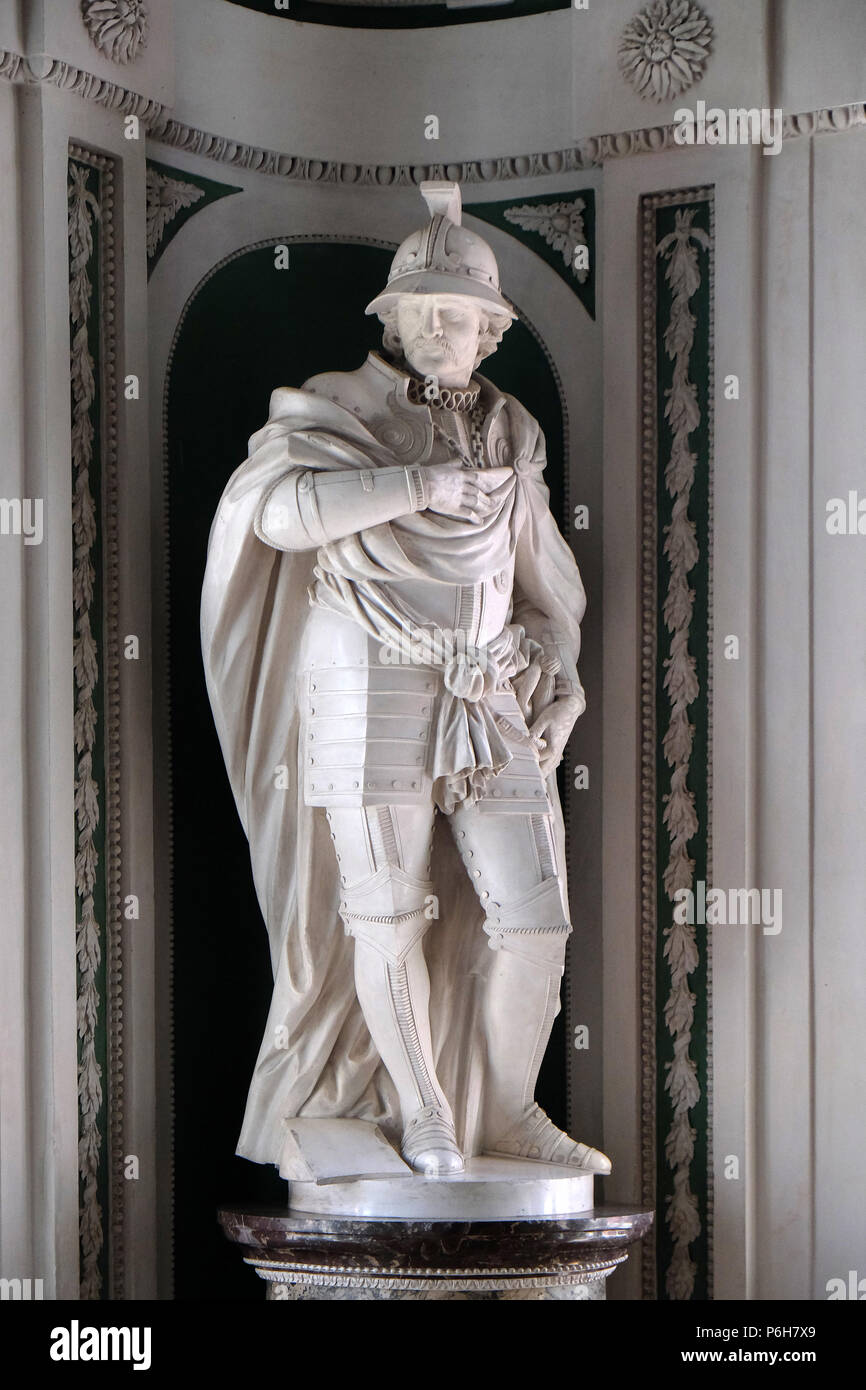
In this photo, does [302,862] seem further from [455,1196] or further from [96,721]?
[455,1196]

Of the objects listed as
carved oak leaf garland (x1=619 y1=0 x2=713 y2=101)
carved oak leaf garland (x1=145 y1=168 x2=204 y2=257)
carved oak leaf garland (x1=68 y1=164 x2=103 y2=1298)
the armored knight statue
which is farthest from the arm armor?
carved oak leaf garland (x1=619 y1=0 x2=713 y2=101)

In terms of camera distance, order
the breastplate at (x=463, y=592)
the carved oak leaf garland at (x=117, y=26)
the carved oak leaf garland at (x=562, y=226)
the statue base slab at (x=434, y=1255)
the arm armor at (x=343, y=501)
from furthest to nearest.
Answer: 1. the carved oak leaf garland at (x=562, y=226)
2. the carved oak leaf garland at (x=117, y=26)
3. the breastplate at (x=463, y=592)
4. the arm armor at (x=343, y=501)
5. the statue base slab at (x=434, y=1255)

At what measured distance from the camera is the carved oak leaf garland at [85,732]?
18.6 feet

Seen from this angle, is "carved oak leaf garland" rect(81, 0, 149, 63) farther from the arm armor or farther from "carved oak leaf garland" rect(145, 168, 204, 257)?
the arm armor

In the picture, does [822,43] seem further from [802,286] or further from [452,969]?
[452,969]

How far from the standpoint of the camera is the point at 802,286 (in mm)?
5965

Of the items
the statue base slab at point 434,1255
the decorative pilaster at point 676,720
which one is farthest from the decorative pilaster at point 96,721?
the decorative pilaster at point 676,720

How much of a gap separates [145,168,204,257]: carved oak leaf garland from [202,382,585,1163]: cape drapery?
28.0 inches

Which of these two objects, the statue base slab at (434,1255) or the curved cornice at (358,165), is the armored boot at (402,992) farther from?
the curved cornice at (358,165)

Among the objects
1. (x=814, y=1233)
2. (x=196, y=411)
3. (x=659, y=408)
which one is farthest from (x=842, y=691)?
(x=196, y=411)

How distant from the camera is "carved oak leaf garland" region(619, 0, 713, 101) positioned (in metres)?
6.06

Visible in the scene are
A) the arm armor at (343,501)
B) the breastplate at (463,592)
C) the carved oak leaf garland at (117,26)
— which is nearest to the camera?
the arm armor at (343,501)

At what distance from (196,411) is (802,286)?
1.55m

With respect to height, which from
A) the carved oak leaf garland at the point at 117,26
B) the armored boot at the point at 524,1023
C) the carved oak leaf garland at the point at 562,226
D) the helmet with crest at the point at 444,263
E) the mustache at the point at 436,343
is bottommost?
the armored boot at the point at 524,1023
